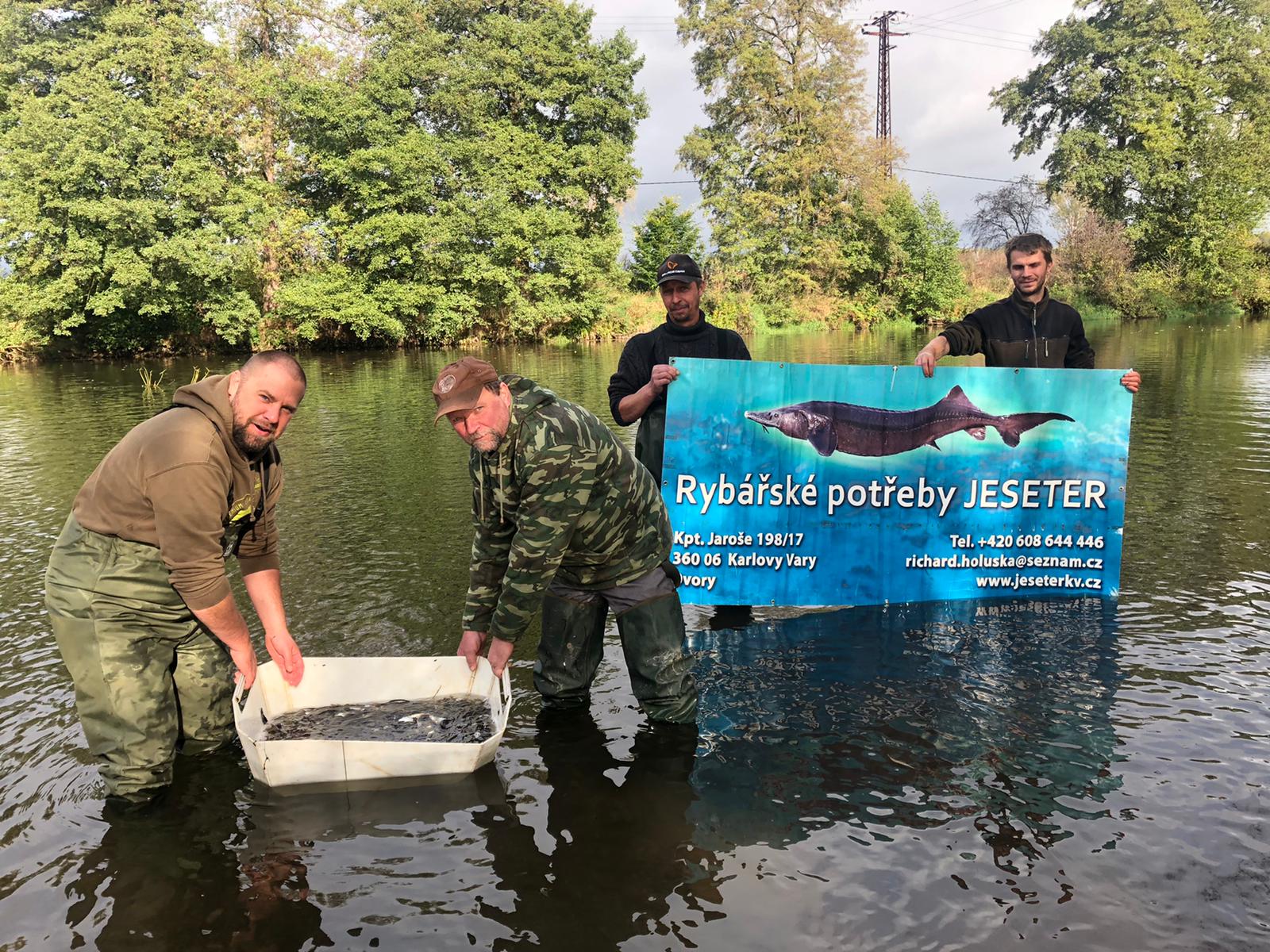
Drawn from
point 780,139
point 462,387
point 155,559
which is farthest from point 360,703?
point 780,139

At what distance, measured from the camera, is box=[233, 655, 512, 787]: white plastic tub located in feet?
12.5

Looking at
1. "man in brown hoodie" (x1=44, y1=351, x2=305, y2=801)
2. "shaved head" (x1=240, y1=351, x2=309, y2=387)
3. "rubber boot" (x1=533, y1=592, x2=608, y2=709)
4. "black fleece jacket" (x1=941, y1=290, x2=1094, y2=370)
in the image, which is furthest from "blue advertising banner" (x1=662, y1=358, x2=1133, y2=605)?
"man in brown hoodie" (x1=44, y1=351, x2=305, y2=801)

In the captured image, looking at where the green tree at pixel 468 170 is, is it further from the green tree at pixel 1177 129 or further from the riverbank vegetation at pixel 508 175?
the green tree at pixel 1177 129

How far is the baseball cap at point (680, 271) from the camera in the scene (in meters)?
5.46

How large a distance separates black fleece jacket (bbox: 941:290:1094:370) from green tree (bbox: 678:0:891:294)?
135ft

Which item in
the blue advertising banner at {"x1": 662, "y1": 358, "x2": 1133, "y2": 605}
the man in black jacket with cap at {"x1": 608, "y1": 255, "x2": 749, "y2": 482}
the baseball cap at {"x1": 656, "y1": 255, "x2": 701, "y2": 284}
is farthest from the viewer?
the blue advertising banner at {"x1": 662, "y1": 358, "x2": 1133, "y2": 605}

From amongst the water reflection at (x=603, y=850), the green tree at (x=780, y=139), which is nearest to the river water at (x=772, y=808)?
the water reflection at (x=603, y=850)

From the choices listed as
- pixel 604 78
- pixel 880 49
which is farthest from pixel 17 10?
pixel 880 49

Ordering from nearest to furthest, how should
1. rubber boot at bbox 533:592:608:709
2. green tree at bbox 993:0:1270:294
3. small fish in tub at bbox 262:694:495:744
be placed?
small fish in tub at bbox 262:694:495:744 < rubber boot at bbox 533:592:608:709 < green tree at bbox 993:0:1270:294

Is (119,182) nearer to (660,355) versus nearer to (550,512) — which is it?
(660,355)

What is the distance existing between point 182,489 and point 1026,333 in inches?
226

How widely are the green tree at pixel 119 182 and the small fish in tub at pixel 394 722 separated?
107 feet

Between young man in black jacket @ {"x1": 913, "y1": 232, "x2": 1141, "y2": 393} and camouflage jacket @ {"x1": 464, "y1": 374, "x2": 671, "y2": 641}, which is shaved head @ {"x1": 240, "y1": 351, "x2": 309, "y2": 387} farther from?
young man in black jacket @ {"x1": 913, "y1": 232, "x2": 1141, "y2": 393}

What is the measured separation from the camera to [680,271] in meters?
5.48
